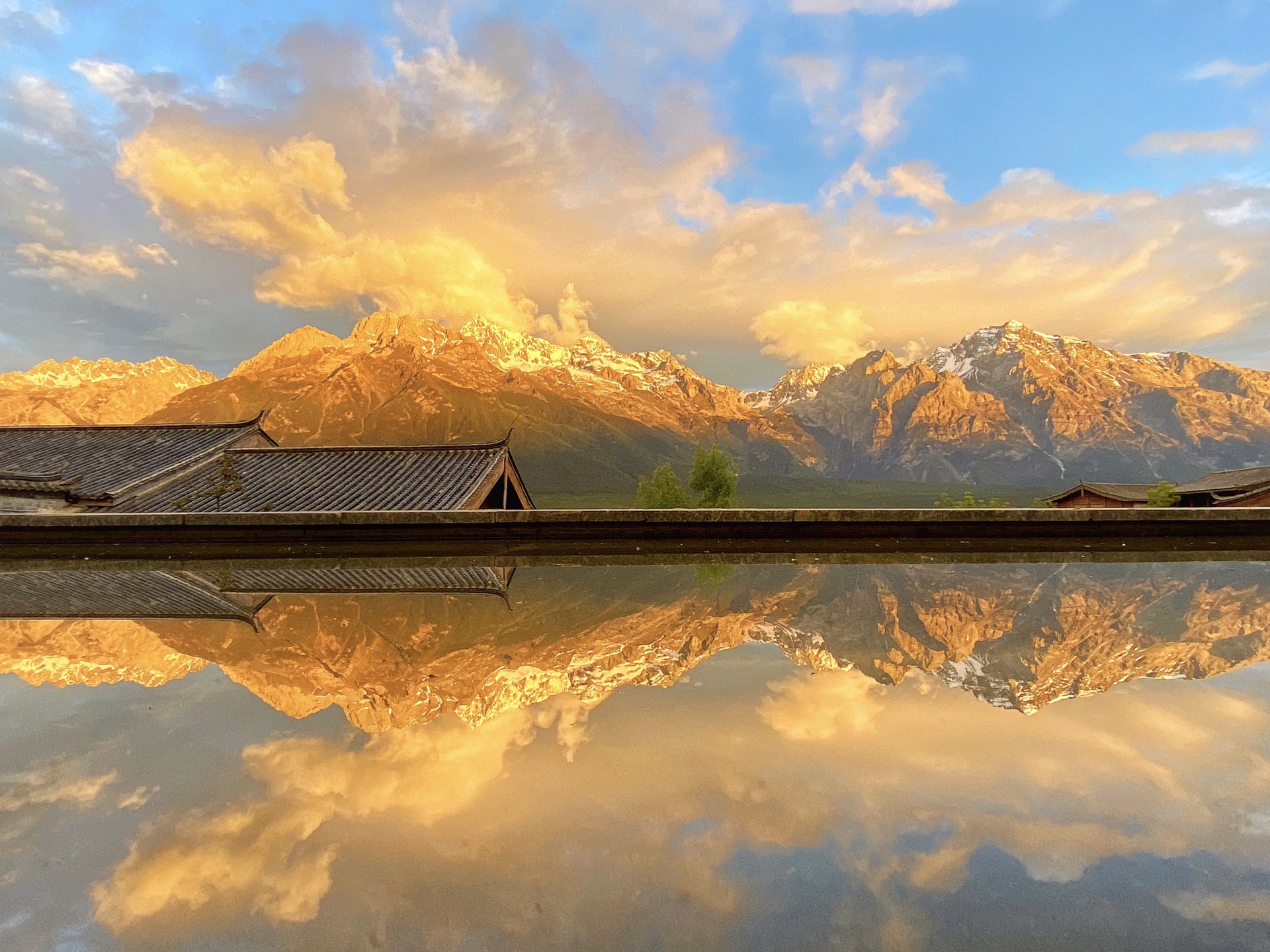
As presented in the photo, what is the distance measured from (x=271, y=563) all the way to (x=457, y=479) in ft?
38.9

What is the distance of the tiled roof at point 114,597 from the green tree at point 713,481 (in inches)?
2406

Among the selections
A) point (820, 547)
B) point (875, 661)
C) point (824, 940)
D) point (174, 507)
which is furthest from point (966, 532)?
point (174, 507)

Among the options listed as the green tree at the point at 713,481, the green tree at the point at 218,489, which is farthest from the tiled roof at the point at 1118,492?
the green tree at the point at 218,489

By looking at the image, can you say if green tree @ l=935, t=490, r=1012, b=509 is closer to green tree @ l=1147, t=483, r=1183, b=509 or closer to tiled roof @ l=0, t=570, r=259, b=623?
tiled roof @ l=0, t=570, r=259, b=623

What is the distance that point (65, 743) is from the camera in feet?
7.56

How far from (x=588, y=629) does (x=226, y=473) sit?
493 inches

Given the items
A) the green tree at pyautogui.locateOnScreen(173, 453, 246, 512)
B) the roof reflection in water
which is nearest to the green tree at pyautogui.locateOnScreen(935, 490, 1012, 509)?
the roof reflection in water

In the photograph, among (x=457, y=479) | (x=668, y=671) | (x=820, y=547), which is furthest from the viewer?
(x=457, y=479)

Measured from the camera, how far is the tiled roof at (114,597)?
407 cm

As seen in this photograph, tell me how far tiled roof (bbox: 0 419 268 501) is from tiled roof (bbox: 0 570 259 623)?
1354 cm

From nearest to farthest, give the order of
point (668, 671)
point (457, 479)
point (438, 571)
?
point (668, 671) → point (438, 571) → point (457, 479)

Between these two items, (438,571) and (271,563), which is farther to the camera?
(271,563)

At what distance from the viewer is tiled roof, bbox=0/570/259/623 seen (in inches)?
160

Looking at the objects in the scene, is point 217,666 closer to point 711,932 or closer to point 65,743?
point 65,743
